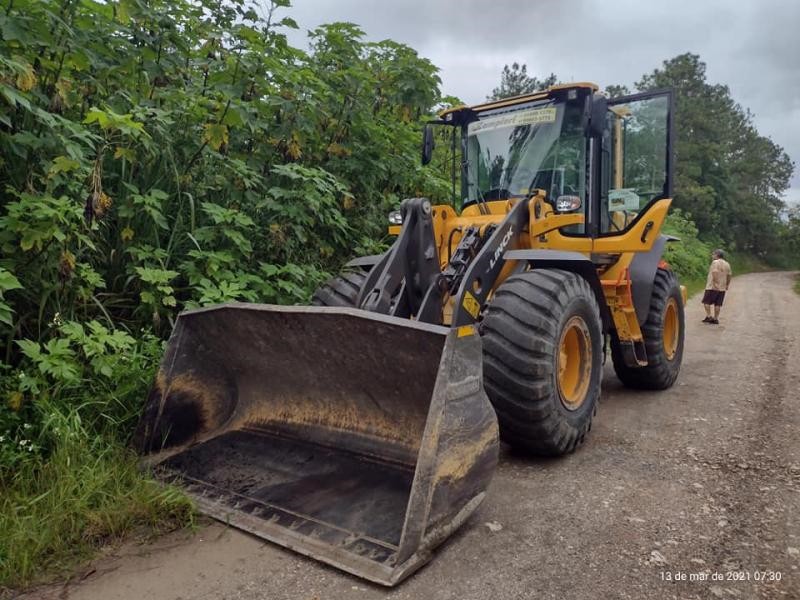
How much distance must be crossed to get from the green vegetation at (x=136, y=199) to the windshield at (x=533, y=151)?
1564 mm

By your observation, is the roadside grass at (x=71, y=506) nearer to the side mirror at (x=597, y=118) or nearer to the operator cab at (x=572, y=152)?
the operator cab at (x=572, y=152)

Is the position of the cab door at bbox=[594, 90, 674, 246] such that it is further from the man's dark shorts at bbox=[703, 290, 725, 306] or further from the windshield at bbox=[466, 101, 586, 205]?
the man's dark shorts at bbox=[703, 290, 725, 306]

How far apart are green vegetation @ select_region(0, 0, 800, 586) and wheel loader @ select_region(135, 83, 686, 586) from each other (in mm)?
475

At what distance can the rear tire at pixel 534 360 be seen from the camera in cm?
362

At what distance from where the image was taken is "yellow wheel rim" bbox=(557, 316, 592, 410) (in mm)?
4191

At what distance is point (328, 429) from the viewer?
12.1 feet

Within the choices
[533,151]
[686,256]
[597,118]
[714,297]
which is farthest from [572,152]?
[686,256]

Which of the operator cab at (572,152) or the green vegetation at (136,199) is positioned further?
the operator cab at (572,152)

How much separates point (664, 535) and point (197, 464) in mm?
2499

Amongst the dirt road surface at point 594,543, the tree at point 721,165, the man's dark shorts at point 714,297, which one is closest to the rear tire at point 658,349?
the dirt road surface at point 594,543

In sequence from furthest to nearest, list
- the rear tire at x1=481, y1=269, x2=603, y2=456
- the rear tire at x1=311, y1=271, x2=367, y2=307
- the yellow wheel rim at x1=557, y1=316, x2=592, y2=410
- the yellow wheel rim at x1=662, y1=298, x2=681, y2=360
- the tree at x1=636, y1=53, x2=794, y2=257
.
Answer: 1. the tree at x1=636, y1=53, x2=794, y2=257
2. the yellow wheel rim at x1=662, y1=298, x2=681, y2=360
3. the rear tire at x1=311, y1=271, x2=367, y2=307
4. the yellow wheel rim at x1=557, y1=316, x2=592, y2=410
5. the rear tire at x1=481, y1=269, x2=603, y2=456

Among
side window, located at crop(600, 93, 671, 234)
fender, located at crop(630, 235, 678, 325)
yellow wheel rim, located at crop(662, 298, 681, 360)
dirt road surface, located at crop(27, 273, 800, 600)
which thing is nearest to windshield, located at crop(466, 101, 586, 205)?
side window, located at crop(600, 93, 671, 234)

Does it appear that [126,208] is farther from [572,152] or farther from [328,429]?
[572,152]

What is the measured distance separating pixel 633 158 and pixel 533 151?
1.31m
